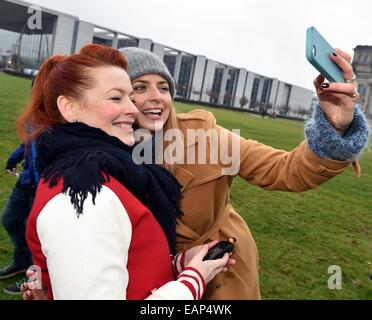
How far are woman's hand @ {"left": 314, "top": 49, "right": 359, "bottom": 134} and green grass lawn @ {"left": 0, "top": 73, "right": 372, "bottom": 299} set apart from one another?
3183mm

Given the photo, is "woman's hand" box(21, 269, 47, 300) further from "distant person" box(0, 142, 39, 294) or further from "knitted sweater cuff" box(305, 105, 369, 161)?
"distant person" box(0, 142, 39, 294)

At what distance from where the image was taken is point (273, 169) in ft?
7.42

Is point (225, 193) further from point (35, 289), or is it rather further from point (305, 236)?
point (305, 236)

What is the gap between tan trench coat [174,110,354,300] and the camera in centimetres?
221

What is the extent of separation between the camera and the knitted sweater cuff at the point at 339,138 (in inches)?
71.9

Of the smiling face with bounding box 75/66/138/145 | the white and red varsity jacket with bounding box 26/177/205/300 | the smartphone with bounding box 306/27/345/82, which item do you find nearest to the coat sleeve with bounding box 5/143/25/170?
the smiling face with bounding box 75/66/138/145

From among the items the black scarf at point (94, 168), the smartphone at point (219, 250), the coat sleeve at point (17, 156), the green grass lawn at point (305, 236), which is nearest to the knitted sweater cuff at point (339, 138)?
the smartphone at point (219, 250)

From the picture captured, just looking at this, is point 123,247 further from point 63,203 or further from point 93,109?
point 93,109

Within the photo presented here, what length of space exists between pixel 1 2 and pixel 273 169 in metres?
64.7

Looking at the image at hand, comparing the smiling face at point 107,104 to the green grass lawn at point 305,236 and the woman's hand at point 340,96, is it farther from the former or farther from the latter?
the green grass lawn at point 305,236

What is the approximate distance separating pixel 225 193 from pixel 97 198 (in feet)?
3.77

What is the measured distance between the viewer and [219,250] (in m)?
1.87

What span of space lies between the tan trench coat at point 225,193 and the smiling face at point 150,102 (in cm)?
15
